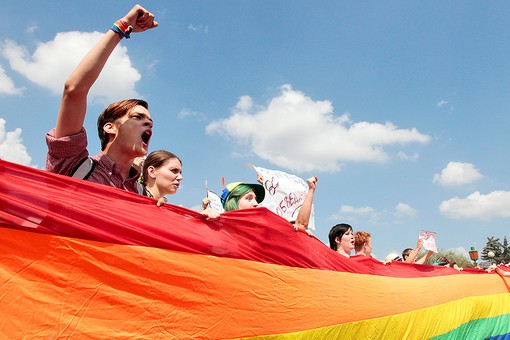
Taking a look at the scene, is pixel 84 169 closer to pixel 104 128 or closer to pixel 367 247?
pixel 104 128

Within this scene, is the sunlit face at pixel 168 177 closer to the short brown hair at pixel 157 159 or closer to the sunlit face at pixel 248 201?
the short brown hair at pixel 157 159

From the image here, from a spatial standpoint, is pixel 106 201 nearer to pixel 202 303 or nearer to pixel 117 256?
pixel 117 256

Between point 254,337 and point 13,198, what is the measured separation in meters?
1.36

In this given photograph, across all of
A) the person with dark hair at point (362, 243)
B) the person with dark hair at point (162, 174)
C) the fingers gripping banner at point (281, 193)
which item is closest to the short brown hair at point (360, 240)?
the person with dark hair at point (362, 243)

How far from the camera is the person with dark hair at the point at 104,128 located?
1855 millimetres

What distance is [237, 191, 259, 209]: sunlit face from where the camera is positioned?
3.29 m

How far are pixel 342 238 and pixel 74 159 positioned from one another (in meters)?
3.28

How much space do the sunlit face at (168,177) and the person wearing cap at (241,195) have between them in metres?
0.50

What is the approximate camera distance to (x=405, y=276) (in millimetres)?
4508

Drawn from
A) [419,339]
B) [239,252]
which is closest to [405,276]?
[419,339]

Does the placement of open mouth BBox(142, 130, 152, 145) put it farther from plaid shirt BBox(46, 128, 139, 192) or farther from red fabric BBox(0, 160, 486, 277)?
red fabric BBox(0, 160, 486, 277)

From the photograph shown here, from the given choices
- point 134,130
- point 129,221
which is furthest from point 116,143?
point 129,221

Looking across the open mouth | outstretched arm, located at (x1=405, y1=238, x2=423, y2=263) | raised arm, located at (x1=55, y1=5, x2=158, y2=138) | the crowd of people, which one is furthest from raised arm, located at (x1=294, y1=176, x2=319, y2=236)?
outstretched arm, located at (x1=405, y1=238, x2=423, y2=263)

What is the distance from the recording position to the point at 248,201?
3.32m
